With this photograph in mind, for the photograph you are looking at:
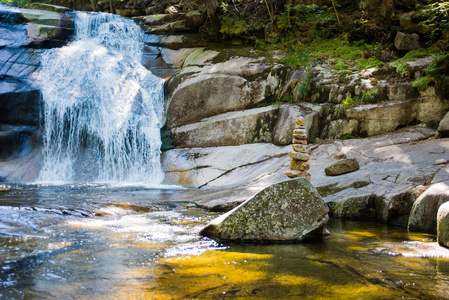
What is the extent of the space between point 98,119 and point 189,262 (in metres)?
12.2

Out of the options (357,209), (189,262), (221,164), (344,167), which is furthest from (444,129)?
(189,262)

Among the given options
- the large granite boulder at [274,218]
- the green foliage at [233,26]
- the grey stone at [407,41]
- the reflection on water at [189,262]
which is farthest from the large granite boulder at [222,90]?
the large granite boulder at [274,218]

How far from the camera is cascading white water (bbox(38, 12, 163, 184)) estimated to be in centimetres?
1424

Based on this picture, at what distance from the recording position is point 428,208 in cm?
596

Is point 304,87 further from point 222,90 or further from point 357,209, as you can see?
point 357,209

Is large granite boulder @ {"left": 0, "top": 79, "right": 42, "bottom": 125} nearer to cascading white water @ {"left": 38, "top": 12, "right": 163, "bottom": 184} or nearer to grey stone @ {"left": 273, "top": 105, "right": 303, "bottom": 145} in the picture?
cascading white water @ {"left": 38, "top": 12, "right": 163, "bottom": 184}

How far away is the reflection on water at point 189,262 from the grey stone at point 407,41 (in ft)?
30.4

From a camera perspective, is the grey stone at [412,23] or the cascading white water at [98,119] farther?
the cascading white water at [98,119]

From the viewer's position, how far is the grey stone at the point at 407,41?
1325 centimetres

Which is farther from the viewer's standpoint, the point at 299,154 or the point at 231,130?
the point at 231,130

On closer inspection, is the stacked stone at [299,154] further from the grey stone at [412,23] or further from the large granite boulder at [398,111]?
the grey stone at [412,23]

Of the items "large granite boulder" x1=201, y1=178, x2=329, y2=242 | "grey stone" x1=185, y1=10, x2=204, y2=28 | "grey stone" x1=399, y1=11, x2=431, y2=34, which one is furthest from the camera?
"grey stone" x1=185, y1=10, x2=204, y2=28

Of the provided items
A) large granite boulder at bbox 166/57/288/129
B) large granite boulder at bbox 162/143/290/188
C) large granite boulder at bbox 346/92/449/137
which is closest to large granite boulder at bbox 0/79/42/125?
large granite boulder at bbox 166/57/288/129

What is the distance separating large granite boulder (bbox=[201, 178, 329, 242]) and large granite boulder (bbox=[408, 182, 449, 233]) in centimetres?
190
